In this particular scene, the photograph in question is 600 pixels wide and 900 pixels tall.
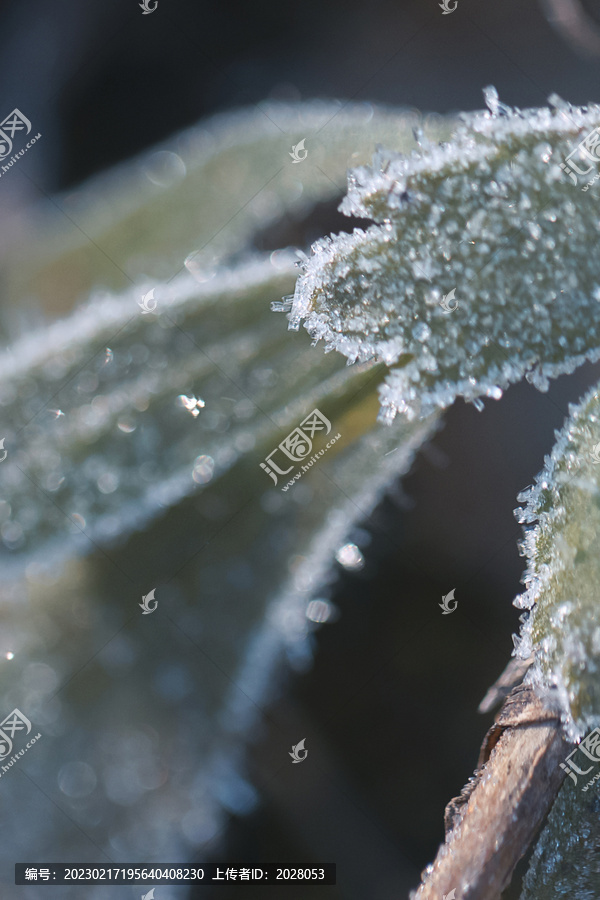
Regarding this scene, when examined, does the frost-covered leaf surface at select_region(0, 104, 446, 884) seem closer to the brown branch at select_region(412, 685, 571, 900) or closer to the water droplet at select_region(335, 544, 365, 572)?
the water droplet at select_region(335, 544, 365, 572)

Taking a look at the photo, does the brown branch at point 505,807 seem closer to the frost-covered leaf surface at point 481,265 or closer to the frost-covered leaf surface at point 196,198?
the frost-covered leaf surface at point 481,265

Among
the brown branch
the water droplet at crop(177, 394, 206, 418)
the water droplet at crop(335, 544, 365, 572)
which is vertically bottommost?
the brown branch

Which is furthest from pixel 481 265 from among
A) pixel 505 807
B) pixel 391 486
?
pixel 505 807

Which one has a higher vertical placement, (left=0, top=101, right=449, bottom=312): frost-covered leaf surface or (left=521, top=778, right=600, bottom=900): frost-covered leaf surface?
(left=0, top=101, right=449, bottom=312): frost-covered leaf surface

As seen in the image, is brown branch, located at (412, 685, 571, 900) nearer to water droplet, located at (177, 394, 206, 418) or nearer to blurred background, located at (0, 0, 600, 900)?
blurred background, located at (0, 0, 600, 900)

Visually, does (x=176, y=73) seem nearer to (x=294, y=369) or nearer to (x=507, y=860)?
(x=294, y=369)

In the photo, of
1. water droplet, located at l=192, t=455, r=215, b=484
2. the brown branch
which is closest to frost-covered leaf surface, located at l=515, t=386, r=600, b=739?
the brown branch
